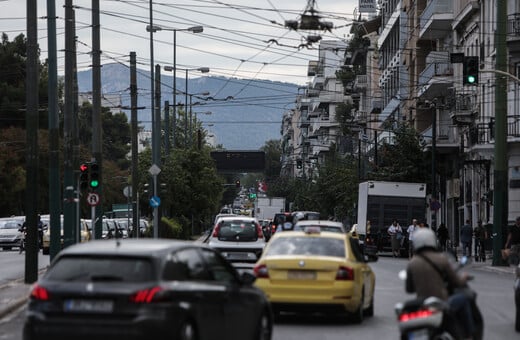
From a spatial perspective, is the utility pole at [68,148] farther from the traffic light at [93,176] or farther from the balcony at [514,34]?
the balcony at [514,34]

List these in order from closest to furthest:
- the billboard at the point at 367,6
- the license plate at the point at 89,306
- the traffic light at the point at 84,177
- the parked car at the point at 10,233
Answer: the license plate at the point at 89,306 → the traffic light at the point at 84,177 → the parked car at the point at 10,233 → the billboard at the point at 367,6

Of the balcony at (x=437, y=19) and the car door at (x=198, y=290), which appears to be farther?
the balcony at (x=437, y=19)

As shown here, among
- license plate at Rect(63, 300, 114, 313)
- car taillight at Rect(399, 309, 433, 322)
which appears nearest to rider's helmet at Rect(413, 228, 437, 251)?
car taillight at Rect(399, 309, 433, 322)

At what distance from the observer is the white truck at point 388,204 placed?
Result: 57.9 m

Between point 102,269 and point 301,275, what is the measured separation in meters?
7.41

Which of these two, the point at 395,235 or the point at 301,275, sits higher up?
the point at 301,275

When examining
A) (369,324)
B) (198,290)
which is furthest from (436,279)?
(369,324)

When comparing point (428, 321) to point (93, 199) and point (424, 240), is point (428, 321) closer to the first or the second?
point (424, 240)

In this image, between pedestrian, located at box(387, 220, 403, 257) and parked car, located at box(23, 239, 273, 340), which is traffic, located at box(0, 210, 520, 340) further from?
pedestrian, located at box(387, 220, 403, 257)

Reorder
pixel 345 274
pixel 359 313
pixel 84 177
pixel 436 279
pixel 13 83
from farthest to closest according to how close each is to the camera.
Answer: pixel 13 83
pixel 84 177
pixel 359 313
pixel 345 274
pixel 436 279

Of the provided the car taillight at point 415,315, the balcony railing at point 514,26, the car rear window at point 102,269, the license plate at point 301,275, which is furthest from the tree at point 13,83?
the car taillight at point 415,315

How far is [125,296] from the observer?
42.4ft

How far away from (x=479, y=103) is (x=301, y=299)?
1699 inches

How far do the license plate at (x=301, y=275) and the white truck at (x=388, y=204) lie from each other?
37.4 m
